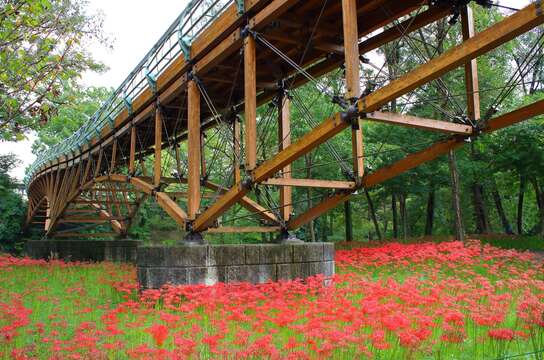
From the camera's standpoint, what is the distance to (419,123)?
695 centimetres

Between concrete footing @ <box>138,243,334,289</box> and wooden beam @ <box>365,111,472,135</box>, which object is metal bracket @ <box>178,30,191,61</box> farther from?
wooden beam @ <box>365,111,472,135</box>

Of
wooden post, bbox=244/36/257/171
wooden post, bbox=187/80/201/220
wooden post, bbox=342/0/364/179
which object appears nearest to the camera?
wooden post, bbox=342/0/364/179

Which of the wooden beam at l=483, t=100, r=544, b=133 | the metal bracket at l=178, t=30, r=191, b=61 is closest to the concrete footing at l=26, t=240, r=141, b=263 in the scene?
the metal bracket at l=178, t=30, r=191, b=61

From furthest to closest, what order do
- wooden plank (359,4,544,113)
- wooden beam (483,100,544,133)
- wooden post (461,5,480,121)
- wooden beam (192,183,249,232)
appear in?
wooden beam (192,183,249,232)
wooden post (461,5,480,121)
wooden beam (483,100,544,133)
wooden plank (359,4,544,113)

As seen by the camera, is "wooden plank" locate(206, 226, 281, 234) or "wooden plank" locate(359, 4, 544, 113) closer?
"wooden plank" locate(359, 4, 544, 113)

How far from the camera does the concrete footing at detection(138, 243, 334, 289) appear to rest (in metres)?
9.83

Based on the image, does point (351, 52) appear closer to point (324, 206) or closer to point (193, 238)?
point (324, 206)

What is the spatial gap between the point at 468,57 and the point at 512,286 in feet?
17.6

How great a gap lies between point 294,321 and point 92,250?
18052mm

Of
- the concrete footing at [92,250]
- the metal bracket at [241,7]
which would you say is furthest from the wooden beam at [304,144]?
the concrete footing at [92,250]

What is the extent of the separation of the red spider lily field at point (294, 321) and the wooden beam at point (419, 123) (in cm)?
242

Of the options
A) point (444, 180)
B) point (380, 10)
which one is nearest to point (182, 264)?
point (380, 10)

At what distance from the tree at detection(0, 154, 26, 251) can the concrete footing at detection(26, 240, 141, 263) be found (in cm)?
1013

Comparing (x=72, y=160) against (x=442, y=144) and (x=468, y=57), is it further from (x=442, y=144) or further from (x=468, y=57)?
(x=468, y=57)
